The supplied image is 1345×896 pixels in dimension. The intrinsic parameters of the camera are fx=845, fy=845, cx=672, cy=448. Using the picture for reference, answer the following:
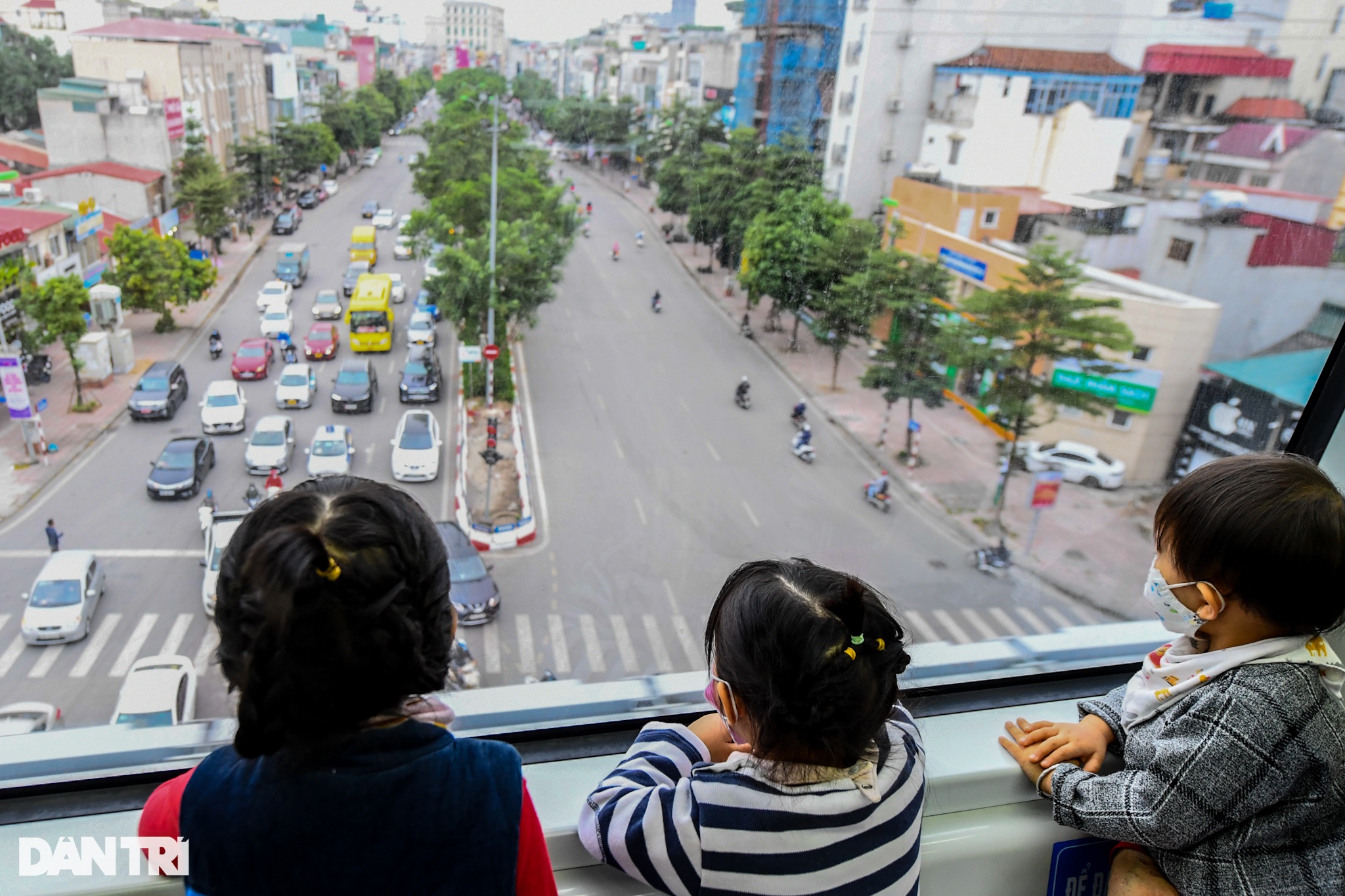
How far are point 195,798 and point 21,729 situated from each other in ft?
2.21

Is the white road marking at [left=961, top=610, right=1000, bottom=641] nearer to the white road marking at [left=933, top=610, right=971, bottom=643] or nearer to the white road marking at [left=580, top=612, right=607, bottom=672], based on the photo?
the white road marking at [left=933, top=610, right=971, bottom=643]

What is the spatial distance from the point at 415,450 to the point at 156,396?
59cm

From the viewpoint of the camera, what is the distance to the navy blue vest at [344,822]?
506mm

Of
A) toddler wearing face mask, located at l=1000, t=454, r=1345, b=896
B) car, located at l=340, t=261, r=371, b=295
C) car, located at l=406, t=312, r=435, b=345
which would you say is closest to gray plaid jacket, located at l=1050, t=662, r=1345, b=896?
toddler wearing face mask, located at l=1000, t=454, r=1345, b=896

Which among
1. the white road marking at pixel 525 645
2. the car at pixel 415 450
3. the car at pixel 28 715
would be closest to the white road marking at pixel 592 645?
the white road marking at pixel 525 645

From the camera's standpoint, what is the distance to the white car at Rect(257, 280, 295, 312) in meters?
2.30

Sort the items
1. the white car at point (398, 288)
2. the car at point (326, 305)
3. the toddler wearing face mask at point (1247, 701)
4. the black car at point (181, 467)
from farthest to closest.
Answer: the white car at point (398, 288), the car at point (326, 305), the black car at point (181, 467), the toddler wearing face mask at point (1247, 701)

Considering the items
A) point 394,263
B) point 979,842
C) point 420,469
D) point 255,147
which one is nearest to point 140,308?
point 255,147

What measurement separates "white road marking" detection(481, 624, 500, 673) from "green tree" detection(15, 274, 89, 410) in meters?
0.93

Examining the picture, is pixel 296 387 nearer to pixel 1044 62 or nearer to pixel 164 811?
pixel 164 811

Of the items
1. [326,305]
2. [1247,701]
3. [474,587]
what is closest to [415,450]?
[474,587]

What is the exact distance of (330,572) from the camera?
1.53 ft

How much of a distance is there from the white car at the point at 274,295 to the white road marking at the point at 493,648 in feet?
3.44

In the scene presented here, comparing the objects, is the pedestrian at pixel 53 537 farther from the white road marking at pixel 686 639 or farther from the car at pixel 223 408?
the white road marking at pixel 686 639
